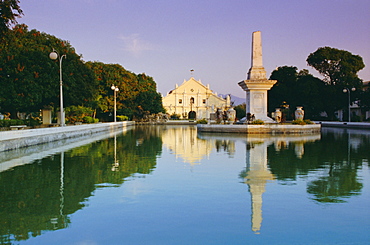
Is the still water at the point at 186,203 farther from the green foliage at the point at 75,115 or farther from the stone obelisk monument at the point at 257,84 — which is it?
the green foliage at the point at 75,115

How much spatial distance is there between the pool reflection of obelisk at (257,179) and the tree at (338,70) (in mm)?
47409

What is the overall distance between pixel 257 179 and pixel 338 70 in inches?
2136

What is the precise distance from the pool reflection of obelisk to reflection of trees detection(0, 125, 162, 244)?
3.22 metres

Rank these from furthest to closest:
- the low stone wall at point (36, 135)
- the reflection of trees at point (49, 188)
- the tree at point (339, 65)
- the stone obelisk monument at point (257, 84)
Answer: the tree at point (339, 65) → the stone obelisk monument at point (257, 84) → the low stone wall at point (36, 135) → the reflection of trees at point (49, 188)

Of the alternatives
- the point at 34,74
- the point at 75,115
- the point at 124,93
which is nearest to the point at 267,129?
the point at 34,74

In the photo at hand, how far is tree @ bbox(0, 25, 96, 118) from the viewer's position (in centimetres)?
3166

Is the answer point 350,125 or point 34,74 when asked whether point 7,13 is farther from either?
point 350,125

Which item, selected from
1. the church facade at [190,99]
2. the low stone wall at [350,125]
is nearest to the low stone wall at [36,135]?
the low stone wall at [350,125]

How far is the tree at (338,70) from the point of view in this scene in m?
57.6

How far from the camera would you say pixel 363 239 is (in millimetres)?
5445

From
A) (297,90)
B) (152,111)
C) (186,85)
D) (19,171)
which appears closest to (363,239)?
(19,171)

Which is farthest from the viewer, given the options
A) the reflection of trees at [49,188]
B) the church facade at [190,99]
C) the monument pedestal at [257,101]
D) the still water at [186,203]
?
the church facade at [190,99]

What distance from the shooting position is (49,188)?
30.3 ft

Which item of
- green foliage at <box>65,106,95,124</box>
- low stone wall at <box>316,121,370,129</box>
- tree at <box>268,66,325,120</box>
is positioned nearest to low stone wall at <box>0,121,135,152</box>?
green foliage at <box>65,106,95,124</box>
